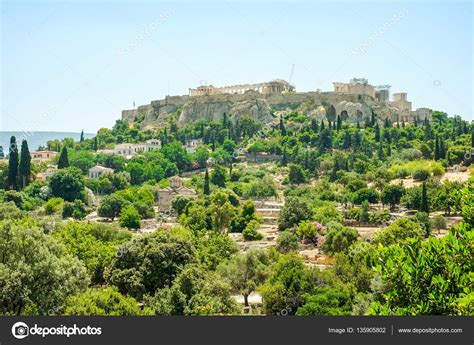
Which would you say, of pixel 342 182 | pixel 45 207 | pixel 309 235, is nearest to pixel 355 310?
pixel 309 235

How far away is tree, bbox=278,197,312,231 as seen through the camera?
3609 centimetres

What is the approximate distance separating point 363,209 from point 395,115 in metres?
38.1

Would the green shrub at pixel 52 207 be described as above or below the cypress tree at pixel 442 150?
below

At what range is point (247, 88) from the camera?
82500 millimetres

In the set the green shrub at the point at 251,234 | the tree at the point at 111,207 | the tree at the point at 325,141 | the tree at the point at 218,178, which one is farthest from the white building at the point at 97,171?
the green shrub at the point at 251,234

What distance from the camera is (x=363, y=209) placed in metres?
37.0

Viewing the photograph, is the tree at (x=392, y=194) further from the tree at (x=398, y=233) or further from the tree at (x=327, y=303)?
the tree at (x=327, y=303)

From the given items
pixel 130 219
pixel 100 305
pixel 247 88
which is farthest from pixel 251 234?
pixel 247 88

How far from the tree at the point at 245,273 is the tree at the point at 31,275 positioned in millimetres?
6272

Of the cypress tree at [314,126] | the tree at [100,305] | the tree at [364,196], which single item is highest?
the cypress tree at [314,126]

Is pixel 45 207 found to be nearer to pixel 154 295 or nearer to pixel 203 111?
pixel 154 295

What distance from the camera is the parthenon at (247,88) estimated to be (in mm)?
79625

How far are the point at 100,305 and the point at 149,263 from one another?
4.40m

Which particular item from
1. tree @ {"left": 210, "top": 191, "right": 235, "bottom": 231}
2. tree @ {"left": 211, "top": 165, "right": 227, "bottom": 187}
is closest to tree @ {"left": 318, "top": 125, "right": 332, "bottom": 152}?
tree @ {"left": 211, "top": 165, "right": 227, "bottom": 187}
